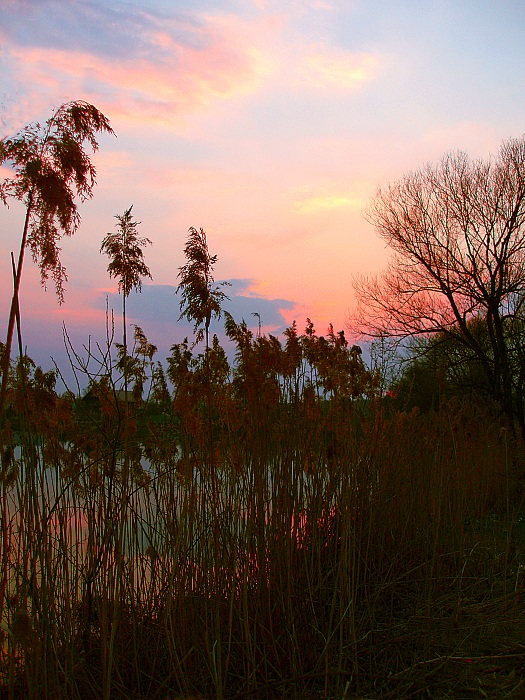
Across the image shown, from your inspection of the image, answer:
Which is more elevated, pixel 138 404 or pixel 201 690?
pixel 138 404

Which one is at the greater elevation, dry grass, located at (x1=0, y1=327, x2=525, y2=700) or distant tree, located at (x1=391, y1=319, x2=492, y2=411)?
distant tree, located at (x1=391, y1=319, x2=492, y2=411)

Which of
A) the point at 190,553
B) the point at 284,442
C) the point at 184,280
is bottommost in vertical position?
the point at 190,553

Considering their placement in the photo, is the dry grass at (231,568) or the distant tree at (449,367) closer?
the dry grass at (231,568)

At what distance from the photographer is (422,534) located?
3.65 metres

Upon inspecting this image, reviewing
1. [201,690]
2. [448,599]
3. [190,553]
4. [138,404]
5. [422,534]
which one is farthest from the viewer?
[422,534]

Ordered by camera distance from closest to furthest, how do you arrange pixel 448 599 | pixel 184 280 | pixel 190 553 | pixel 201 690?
1. pixel 184 280
2. pixel 201 690
3. pixel 190 553
4. pixel 448 599

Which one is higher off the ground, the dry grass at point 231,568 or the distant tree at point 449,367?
the distant tree at point 449,367

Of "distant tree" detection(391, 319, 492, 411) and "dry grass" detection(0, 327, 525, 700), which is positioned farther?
"distant tree" detection(391, 319, 492, 411)

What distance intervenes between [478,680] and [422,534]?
4.19 feet

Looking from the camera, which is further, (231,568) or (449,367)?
(449,367)

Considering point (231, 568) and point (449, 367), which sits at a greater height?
point (449, 367)

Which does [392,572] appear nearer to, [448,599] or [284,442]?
[448,599]

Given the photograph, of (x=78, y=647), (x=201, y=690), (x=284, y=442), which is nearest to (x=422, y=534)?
(x=284, y=442)

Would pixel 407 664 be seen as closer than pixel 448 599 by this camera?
Yes
